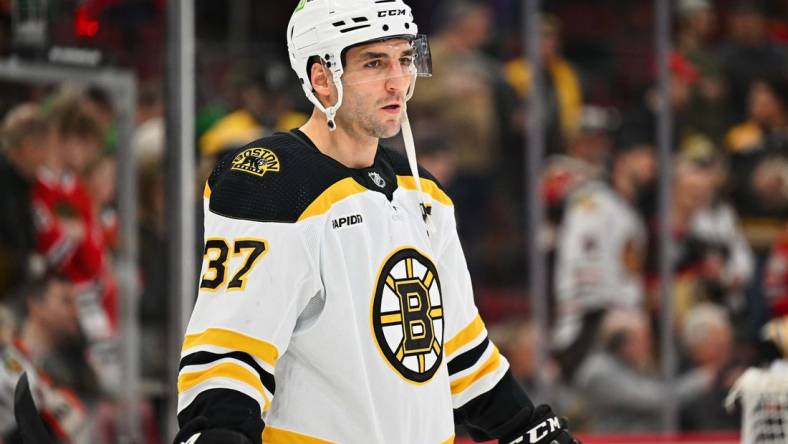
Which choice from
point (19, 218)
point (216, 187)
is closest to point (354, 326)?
point (216, 187)

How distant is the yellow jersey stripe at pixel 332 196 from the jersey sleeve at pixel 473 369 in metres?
0.21

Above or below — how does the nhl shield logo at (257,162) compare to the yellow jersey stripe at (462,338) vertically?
above

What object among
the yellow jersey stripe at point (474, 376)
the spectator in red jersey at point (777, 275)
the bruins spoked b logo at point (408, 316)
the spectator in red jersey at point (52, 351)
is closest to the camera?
the bruins spoked b logo at point (408, 316)

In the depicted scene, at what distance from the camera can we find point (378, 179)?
7.22 ft

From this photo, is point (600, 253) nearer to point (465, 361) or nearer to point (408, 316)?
point (465, 361)

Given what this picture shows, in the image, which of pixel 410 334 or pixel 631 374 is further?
pixel 631 374

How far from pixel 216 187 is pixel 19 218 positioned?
192cm

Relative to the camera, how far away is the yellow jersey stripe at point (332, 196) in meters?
2.06

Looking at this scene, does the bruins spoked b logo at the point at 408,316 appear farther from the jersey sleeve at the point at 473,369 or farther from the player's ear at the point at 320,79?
the player's ear at the point at 320,79

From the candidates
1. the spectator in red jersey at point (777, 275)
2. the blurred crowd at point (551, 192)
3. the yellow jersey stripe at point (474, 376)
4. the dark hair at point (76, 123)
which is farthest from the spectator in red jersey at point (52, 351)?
the spectator in red jersey at point (777, 275)

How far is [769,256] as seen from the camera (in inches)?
224

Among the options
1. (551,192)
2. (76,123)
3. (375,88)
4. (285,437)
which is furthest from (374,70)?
(551,192)

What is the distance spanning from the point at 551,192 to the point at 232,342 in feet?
11.3

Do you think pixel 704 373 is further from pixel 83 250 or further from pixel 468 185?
pixel 83 250
